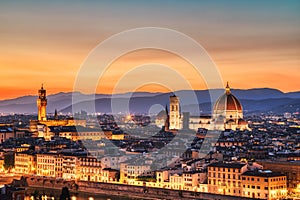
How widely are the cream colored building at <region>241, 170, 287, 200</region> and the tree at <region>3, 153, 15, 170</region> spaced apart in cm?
1443

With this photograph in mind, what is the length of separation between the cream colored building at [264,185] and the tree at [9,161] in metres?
14.4

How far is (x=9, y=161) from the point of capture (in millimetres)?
33250

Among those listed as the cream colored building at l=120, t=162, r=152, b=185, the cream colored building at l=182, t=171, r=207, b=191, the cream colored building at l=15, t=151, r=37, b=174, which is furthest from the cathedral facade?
the cream colored building at l=182, t=171, r=207, b=191

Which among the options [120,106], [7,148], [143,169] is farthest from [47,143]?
[120,106]

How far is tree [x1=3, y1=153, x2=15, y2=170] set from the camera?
32938mm

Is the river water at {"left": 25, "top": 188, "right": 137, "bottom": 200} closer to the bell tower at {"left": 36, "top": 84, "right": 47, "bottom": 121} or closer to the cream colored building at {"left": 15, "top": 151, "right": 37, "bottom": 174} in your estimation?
the cream colored building at {"left": 15, "top": 151, "right": 37, "bottom": 174}

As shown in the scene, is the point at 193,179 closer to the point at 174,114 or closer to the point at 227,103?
the point at 174,114

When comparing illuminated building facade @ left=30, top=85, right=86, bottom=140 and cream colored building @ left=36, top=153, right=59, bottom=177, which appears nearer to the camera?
cream colored building @ left=36, top=153, right=59, bottom=177

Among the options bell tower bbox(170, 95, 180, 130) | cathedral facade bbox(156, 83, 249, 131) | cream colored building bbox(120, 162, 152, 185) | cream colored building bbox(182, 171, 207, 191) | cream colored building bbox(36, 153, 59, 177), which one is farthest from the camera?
cathedral facade bbox(156, 83, 249, 131)

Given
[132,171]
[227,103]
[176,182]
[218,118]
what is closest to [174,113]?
[218,118]

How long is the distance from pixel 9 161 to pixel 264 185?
618 inches

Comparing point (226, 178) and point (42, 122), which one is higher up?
point (42, 122)

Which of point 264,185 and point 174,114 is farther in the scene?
point 174,114

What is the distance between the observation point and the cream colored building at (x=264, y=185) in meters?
21.1
